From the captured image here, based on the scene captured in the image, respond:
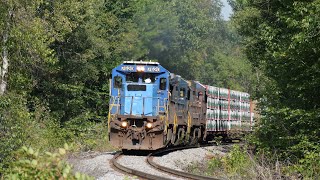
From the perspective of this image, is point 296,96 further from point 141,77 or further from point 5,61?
point 5,61

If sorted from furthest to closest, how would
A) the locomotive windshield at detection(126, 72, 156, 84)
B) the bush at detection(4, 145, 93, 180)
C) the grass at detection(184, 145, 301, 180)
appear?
the locomotive windshield at detection(126, 72, 156, 84), the grass at detection(184, 145, 301, 180), the bush at detection(4, 145, 93, 180)

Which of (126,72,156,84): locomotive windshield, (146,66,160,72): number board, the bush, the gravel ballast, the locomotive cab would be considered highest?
(146,66,160,72): number board

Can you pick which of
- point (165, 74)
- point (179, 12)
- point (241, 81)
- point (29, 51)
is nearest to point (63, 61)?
point (29, 51)

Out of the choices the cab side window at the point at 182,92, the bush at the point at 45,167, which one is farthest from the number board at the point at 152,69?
the bush at the point at 45,167

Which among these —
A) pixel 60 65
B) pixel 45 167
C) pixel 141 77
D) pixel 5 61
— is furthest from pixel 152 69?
pixel 45 167

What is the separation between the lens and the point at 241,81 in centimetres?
7019

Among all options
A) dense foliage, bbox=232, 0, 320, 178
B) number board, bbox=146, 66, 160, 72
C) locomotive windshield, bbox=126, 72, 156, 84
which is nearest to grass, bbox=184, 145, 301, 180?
dense foliage, bbox=232, 0, 320, 178

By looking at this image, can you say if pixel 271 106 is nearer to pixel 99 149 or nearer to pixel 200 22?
A: pixel 99 149

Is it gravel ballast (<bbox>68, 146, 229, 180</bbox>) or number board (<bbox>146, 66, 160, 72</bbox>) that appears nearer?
gravel ballast (<bbox>68, 146, 229, 180</bbox>)

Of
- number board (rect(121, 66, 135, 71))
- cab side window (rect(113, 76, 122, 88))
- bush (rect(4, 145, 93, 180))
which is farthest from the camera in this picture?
cab side window (rect(113, 76, 122, 88))

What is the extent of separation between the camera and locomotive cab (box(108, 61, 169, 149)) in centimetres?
1859

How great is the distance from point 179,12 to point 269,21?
2149 inches

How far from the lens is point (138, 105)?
1917 cm

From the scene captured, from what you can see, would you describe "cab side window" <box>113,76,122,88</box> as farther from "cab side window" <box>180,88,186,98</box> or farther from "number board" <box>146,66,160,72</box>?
"cab side window" <box>180,88,186,98</box>
